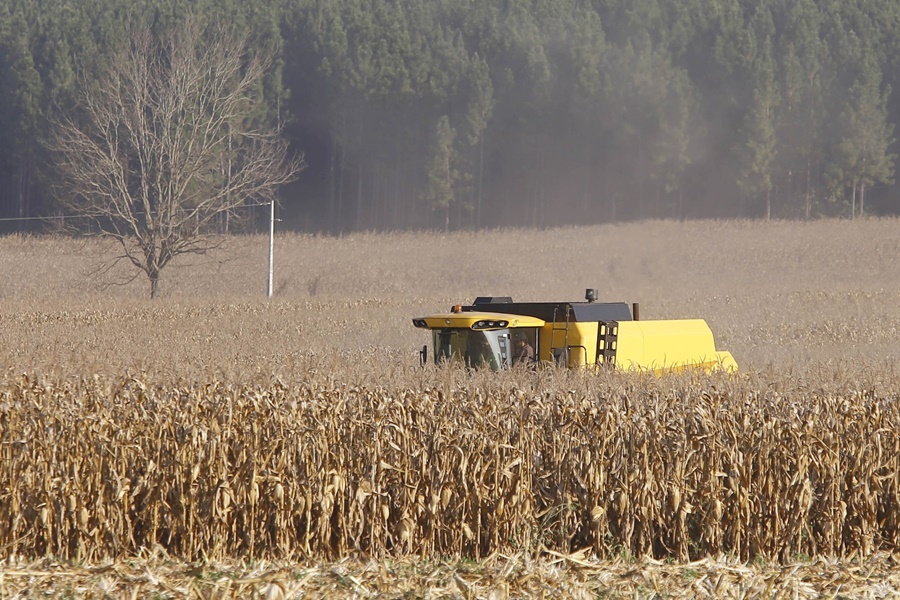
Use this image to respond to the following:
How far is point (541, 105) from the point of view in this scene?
63844 mm

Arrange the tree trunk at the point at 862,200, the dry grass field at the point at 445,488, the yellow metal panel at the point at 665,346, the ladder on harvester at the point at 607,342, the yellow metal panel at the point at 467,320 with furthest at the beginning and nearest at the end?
the tree trunk at the point at 862,200 < the yellow metal panel at the point at 665,346 < the ladder on harvester at the point at 607,342 < the yellow metal panel at the point at 467,320 < the dry grass field at the point at 445,488

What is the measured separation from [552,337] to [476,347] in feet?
3.46

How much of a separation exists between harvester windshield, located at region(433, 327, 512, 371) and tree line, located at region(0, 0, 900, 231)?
169 feet

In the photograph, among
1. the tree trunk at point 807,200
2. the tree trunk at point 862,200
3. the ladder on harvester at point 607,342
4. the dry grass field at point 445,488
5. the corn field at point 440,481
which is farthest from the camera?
the tree trunk at point 807,200

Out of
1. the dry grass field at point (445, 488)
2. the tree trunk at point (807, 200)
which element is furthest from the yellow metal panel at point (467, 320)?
the tree trunk at point (807, 200)

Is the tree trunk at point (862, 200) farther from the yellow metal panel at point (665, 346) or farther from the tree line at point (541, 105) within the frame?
the yellow metal panel at point (665, 346)

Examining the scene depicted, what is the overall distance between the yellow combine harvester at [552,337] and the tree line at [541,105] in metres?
50.1

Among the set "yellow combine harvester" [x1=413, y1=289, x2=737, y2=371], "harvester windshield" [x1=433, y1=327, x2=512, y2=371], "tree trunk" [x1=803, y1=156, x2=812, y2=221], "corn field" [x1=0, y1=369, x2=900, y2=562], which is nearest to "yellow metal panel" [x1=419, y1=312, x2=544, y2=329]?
"yellow combine harvester" [x1=413, y1=289, x2=737, y2=371]

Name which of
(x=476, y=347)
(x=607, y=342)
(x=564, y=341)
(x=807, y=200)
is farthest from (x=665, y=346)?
(x=807, y=200)

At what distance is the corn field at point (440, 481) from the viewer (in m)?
6.44

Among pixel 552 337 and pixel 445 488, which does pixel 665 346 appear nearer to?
pixel 552 337

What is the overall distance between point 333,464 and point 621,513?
74.7 inches

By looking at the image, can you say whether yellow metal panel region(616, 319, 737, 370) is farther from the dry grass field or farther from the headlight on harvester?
the dry grass field

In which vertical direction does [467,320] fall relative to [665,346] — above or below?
above
